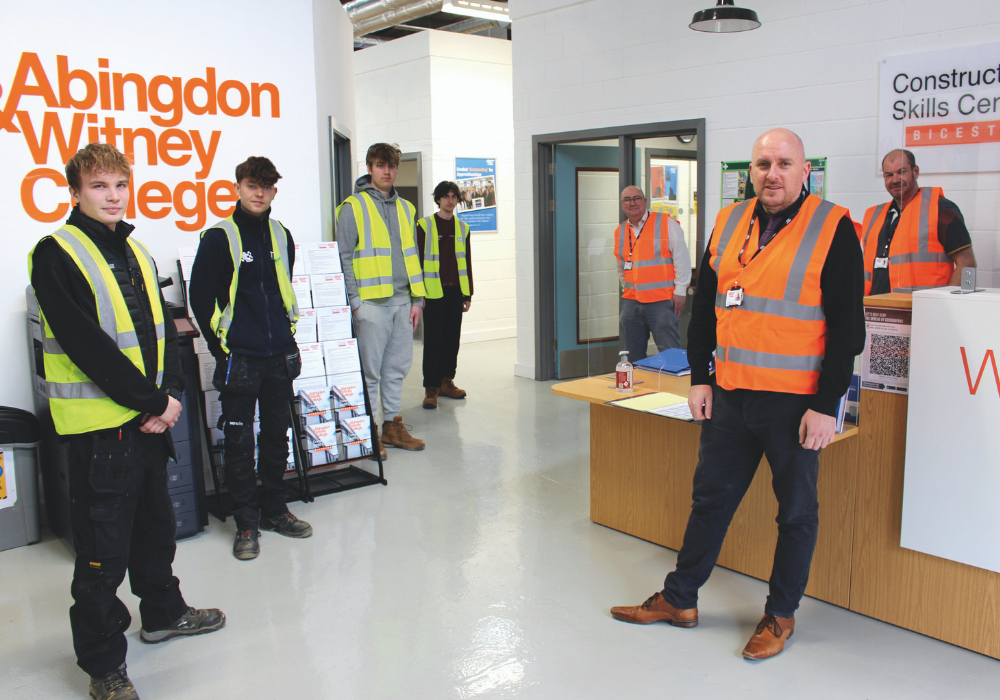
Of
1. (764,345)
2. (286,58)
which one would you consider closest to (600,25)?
(286,58)

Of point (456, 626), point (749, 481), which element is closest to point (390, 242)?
point (456, 626)

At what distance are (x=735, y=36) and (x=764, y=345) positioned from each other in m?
3.41

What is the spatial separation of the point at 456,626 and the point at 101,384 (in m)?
1.39

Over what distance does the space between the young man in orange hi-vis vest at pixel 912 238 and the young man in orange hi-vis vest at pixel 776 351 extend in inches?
60.8

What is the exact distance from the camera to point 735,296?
2.34m

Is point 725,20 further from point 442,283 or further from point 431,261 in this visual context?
point 442,283

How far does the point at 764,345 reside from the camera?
229cm

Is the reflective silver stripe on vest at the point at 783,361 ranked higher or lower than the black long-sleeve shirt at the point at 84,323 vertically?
lower

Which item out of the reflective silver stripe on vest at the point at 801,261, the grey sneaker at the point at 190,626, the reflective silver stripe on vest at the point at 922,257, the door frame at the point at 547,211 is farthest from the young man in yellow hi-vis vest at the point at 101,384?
the door frame at the point at 547,211

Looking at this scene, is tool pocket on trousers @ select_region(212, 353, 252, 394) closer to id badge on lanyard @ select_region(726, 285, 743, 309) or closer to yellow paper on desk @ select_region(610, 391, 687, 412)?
yellow paper on desk @ select_region(610, 391, 687, 412)

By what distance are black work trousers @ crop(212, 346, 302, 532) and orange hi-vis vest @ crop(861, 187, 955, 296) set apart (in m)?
2.81

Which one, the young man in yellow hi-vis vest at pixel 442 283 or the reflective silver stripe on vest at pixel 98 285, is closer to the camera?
the reflective silver stripe on vest at pixel 98 285

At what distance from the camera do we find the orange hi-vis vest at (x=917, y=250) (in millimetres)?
3668

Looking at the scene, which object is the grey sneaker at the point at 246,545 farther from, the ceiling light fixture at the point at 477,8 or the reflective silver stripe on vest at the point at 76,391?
the ceiling light fixture at the point at 477,8
